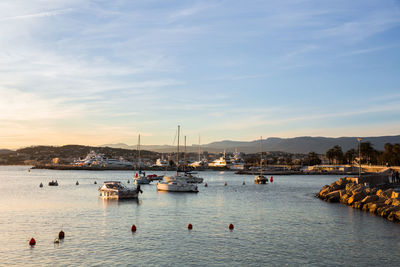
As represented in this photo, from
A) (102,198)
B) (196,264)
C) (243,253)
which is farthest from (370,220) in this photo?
(102,198)

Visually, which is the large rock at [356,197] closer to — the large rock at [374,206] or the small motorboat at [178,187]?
the large rock at [374,206]

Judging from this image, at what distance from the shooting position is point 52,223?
34.1m

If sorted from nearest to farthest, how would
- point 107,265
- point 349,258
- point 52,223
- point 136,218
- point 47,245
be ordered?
1. point 107,265
2. point 349,258
3. point 47,245
4. point 52,223
5. point 136,218

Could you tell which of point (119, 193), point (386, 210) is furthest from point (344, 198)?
point (119, 193)

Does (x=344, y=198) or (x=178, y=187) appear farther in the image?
(x=178, y=187)

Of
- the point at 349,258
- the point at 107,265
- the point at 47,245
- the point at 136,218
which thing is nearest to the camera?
the point at 107,265

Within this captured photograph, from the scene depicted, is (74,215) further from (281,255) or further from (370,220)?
(370,220)

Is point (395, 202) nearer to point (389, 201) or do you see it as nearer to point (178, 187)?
point (389, 201)

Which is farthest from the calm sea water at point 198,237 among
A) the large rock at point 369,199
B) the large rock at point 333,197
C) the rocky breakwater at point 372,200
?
the large rock at point 333,197

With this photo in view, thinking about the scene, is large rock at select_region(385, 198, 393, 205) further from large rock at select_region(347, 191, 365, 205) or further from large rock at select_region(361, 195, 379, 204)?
large rock at select_region(347, 191, 365, 205)

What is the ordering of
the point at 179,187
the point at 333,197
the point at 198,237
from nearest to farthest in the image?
the point at 198,237 → the point at 333,197 → the point at 179,187

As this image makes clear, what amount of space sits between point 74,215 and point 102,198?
17.2m

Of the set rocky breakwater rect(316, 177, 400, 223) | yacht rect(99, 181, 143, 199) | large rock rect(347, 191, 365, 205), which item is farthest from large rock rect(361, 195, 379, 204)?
yacht rect(99, 181, 143, 199)

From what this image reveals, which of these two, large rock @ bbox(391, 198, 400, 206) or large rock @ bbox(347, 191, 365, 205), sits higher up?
large rock @ bbox(391, 198, 400, 206)
